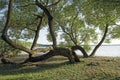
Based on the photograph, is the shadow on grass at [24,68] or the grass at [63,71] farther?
the shadow on grass at [24,68]

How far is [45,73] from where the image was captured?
586 inches

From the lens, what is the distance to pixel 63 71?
15.0m

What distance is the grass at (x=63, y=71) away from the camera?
13992 mm

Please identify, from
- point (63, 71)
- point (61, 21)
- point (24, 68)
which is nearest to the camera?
point (63, 71)

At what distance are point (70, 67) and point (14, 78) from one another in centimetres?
332

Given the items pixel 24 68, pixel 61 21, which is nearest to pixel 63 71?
pixel 24 68

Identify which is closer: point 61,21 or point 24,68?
point 24,68

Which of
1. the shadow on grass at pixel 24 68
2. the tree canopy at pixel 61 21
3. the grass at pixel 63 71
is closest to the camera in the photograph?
the grass at pixel 63 71

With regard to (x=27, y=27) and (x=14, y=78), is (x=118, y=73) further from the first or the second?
(x=27, y=27)

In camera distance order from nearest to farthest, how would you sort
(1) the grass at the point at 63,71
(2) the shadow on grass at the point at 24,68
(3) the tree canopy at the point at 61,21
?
(1) the grass at the point at 63,71 < (2) the shadow on grass at the point at 24,68 < (3) the tree canopy at the point at 61,21

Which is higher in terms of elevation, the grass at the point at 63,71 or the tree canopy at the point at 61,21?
the tree canopy at the point at 61,21

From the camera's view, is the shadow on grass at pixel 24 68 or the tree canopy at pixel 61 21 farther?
the tree canopy at pixel 61 21

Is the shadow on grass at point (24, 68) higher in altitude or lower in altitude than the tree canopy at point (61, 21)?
lower

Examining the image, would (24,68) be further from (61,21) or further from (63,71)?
(61,21)
